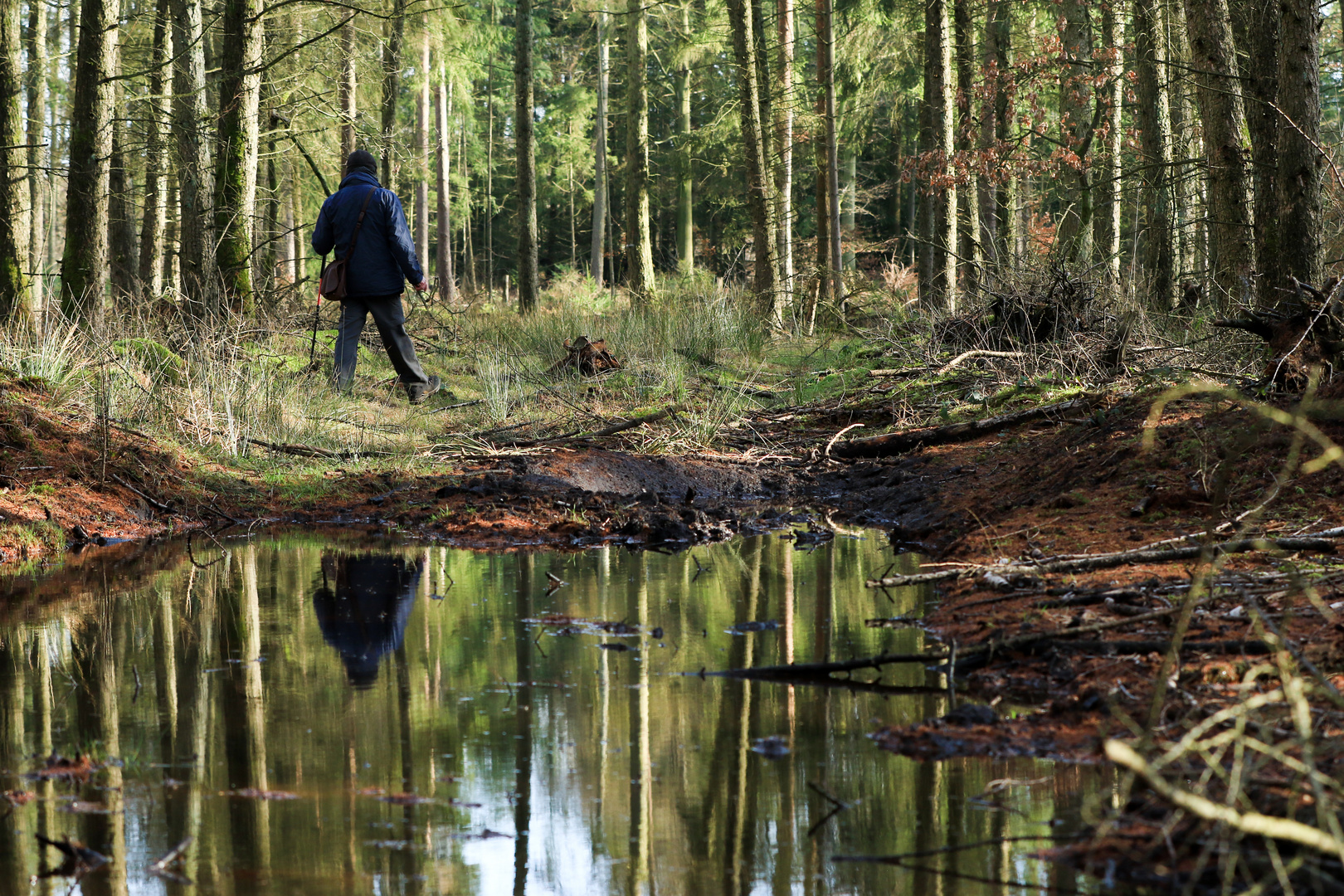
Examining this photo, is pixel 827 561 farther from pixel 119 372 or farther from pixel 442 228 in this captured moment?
pixel 442 228

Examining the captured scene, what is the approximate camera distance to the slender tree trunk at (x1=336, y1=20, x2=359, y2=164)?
15.7 meters

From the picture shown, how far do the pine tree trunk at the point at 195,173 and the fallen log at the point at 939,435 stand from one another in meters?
6.47

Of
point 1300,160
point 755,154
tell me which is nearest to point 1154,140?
point 755,154

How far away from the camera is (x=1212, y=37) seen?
8906mm

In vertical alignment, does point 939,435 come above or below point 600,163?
below

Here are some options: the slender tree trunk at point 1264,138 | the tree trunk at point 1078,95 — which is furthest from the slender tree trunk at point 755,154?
the slender tree trunk at point 1264,138

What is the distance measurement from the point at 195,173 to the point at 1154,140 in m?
10.7

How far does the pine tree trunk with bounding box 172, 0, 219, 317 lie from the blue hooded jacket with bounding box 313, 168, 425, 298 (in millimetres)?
1870

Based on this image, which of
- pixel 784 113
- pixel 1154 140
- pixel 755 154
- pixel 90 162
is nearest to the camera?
pixel 90 162

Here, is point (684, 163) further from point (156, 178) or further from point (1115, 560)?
point (1115, 560)

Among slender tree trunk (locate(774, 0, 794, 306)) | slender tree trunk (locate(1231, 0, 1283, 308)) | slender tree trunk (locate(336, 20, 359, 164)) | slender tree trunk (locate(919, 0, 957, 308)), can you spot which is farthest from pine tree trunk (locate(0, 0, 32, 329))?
slender tree trunk (locate(1231, 0, 1283, 308))

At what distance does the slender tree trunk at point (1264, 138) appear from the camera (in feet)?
23.9

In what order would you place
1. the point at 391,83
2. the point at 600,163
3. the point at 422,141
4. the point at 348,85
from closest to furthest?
the point at 348,85
the point at 391,83
the point at 422,141
the point at 600,163

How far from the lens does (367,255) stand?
989cm
